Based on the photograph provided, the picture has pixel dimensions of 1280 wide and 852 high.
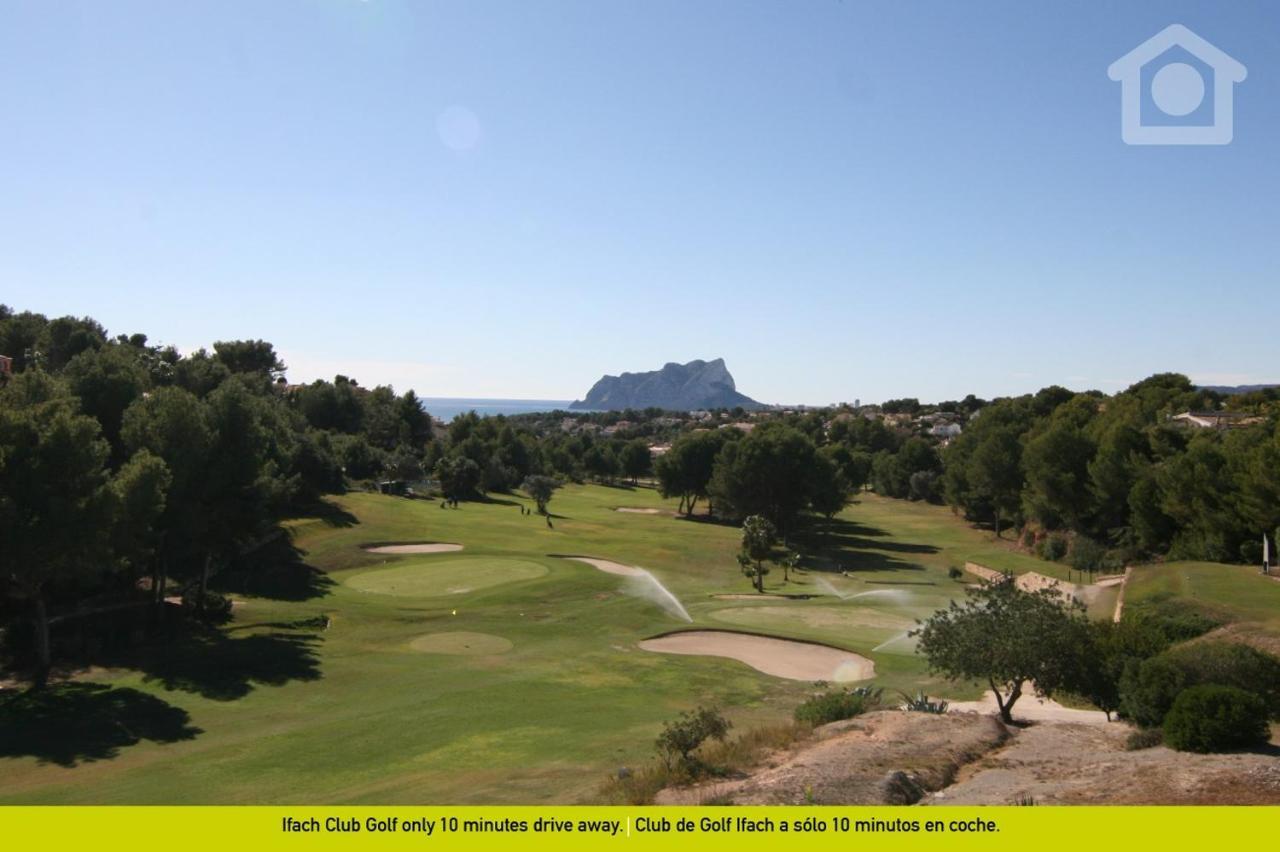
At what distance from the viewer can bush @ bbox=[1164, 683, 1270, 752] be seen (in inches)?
650

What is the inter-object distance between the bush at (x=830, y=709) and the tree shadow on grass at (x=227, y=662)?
16.7 m

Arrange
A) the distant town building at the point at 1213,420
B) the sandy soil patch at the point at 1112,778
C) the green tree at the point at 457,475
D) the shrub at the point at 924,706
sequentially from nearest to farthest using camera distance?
the sandy soil patch at the point at 1112,778, the shrub at the point at 924,706, the distant town building at the point at 1213,420, the green tree at the point at 457,475

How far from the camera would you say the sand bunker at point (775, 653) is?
30283 millimetres

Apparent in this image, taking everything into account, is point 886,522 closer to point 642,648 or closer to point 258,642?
point 642,648

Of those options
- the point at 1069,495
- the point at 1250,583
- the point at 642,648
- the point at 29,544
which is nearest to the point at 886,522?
the point at 1069,495

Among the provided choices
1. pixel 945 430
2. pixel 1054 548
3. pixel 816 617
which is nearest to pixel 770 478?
pixel 1054 548

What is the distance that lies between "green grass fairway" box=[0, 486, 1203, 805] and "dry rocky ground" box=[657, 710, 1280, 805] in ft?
13.5

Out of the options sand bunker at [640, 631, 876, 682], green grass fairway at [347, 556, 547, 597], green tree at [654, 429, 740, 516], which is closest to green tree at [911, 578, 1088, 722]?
sand bunker at [640, 631, 876, 682]

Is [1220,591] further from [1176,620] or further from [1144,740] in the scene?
[1144,740]

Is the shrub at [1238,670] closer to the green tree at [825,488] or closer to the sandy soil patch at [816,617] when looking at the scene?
the sandy soil patch at [816,617]

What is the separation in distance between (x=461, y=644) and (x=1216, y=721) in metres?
25.4

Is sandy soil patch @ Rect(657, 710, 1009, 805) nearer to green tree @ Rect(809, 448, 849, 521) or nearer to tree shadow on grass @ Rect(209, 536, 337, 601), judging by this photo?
tree shadow on grass @ Rect(209, 536, 337, 601)

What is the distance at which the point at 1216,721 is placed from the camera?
16578 mm

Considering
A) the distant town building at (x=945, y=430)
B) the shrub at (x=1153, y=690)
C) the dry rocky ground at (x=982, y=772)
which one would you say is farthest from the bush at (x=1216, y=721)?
the distant town building at (x=945, y=430)
